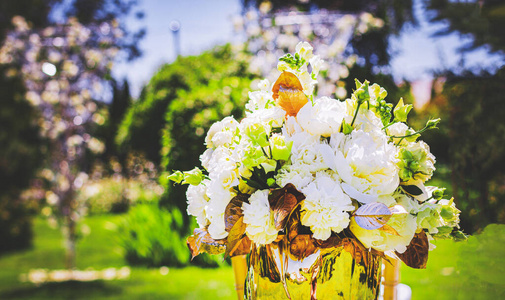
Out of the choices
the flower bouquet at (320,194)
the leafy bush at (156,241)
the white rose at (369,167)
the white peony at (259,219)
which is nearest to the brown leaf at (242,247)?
the flower bouquet at (320,194)

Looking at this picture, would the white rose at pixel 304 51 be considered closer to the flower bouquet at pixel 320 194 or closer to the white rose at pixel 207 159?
the flower bouquet at pixel 320 194

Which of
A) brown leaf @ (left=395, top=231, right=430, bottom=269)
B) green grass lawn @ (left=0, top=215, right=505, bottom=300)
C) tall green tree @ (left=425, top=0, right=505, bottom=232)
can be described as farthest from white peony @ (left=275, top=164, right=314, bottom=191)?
tall green tree @ (left=425, top=0, right=505, bottom=232)

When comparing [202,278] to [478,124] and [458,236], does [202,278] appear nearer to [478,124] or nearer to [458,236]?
[478,124]

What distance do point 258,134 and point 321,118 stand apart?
160mm

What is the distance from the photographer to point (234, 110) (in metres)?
4.80

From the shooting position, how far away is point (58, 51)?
6.20 meters

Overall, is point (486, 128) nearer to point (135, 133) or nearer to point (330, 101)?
point (330, 101)

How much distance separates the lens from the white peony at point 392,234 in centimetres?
93

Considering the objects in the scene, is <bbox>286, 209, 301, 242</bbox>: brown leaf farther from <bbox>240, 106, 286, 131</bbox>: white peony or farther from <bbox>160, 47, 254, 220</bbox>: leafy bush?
<bbox>160, 47, 254, 220</bbox>: leafy bush

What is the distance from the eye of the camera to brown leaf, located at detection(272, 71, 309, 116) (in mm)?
1089

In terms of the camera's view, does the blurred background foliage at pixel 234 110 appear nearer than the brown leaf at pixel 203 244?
No

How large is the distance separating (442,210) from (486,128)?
2.52m

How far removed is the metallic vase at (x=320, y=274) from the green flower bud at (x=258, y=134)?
0.26 m

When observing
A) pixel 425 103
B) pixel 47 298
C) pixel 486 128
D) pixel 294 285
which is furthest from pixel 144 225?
pixel 294 285
